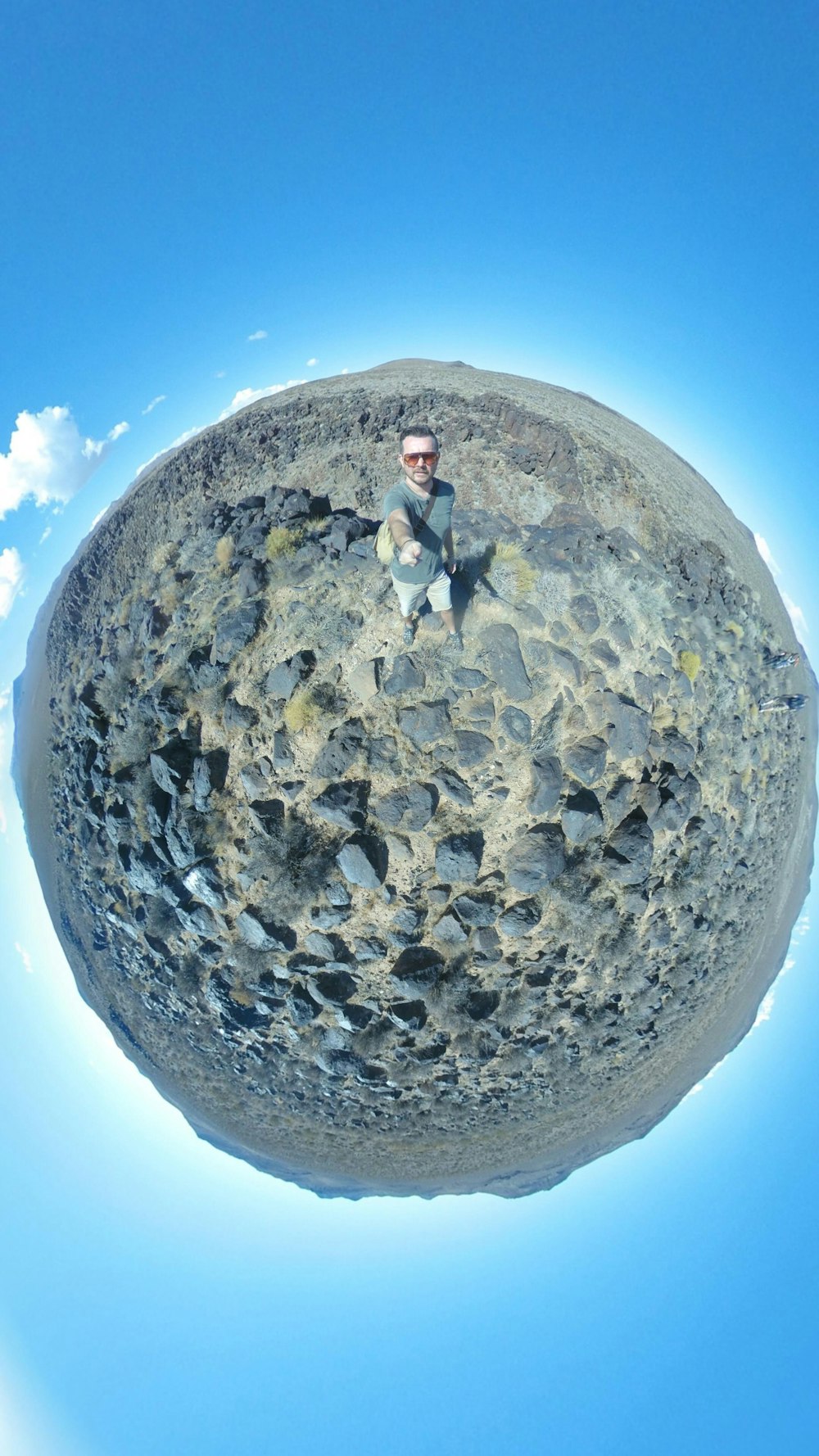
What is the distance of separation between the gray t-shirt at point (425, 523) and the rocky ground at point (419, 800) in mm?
1127

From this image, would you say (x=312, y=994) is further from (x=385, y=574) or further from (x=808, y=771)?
(x=808, y=771)

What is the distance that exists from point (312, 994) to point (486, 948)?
1689 millimetres

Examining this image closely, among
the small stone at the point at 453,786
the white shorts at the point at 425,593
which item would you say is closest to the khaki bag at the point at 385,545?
the white shorts at the point at 425,593

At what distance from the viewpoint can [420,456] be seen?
344 cm

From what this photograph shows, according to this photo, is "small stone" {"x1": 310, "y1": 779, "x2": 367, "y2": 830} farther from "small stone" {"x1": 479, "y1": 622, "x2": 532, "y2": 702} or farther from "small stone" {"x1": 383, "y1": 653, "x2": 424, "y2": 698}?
"small stone" {"x1": 479, "y1": 622, "x2": 532, "y2": 702}

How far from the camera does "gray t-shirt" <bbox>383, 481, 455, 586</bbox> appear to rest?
371 cm

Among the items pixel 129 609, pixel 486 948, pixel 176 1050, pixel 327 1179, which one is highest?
pixel 129 609

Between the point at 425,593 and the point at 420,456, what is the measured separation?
5.46 ft

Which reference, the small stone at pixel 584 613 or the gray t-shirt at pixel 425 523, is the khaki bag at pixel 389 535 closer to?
the gray t-shirt at pixel 425 523

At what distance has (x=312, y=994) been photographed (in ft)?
19.2

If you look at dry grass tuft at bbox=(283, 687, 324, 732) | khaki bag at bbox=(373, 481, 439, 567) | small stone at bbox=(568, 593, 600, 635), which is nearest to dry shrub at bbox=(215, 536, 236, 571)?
dry grass tuft at bbox=(283, 687, 324, 732)

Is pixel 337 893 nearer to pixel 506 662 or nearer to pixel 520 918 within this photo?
pixel 520 918

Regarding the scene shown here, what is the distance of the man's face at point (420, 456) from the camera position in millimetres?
3391

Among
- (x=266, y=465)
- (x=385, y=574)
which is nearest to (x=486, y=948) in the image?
(x=385, y=574)
